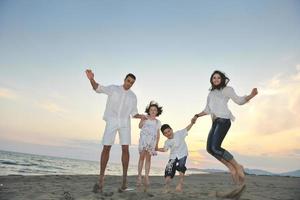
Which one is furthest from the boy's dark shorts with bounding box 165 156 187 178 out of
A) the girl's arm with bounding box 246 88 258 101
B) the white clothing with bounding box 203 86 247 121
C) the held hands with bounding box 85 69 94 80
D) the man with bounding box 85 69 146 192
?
the held hands with bounding box 85 69 94 80

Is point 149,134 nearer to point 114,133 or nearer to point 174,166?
point 174,166

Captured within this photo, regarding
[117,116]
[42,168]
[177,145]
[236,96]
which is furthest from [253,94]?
[42,168]

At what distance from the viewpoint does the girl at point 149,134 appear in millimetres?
7199

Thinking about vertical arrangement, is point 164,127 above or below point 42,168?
above

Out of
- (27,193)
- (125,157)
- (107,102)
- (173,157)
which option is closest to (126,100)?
(107,102)

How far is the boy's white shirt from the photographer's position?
22.4 ft

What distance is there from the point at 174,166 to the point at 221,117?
1754mm

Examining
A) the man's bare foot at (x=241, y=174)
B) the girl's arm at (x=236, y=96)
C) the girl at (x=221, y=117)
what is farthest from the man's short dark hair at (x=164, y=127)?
the man's bare foot at (x=241, y=174)

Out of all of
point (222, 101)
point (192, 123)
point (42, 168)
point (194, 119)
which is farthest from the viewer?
point (42, 168)

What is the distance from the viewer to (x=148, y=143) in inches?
283

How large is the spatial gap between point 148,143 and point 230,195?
99.5 inches

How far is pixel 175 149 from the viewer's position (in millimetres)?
6848

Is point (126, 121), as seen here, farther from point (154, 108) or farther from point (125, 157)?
point (154, 108)

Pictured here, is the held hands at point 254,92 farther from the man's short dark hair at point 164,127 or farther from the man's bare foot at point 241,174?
the man's short dark hair at point 164,127
